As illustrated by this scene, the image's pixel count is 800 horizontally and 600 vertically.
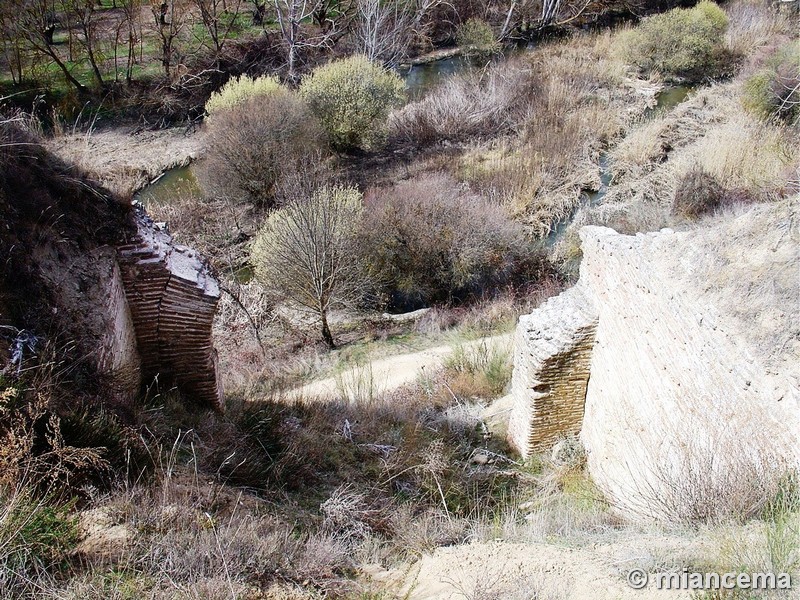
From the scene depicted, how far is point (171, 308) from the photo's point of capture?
604 centimetres

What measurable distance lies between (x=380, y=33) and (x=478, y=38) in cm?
558

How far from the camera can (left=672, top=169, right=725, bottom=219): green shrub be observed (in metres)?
14.4

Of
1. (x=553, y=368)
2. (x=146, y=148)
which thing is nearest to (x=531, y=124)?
(x=146, y=148)

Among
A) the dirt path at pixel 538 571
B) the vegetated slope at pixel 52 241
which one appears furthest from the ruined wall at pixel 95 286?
the dirt path at pixel 538 571

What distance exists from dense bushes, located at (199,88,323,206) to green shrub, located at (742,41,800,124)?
45.6ft

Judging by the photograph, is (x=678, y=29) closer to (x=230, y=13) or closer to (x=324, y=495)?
(x=230, y=13)

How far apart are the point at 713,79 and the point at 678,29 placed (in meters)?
2.45

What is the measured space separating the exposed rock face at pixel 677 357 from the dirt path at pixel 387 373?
3161 mm

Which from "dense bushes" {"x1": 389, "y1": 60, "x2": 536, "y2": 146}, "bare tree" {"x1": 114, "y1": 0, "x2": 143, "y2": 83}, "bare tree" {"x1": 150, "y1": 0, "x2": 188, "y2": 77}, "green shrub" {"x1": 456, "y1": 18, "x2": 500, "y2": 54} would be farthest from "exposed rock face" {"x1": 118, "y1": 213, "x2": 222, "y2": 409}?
"green shrub" {"x1": 456, "y1": 18, "x2": 500, "y2": 54}

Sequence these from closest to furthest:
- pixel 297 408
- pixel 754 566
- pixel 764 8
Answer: pixel 754 566 → pixel 297 408 → pixel 764 8

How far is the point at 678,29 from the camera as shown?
23.8 meters

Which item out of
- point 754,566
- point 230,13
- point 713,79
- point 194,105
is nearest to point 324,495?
point 754,566

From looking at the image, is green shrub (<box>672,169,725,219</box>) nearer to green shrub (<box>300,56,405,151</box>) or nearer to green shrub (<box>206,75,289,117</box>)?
green shrub (<box>300,56,405,151</box>)

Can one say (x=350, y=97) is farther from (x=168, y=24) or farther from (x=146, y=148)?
(x=168, y=24)
